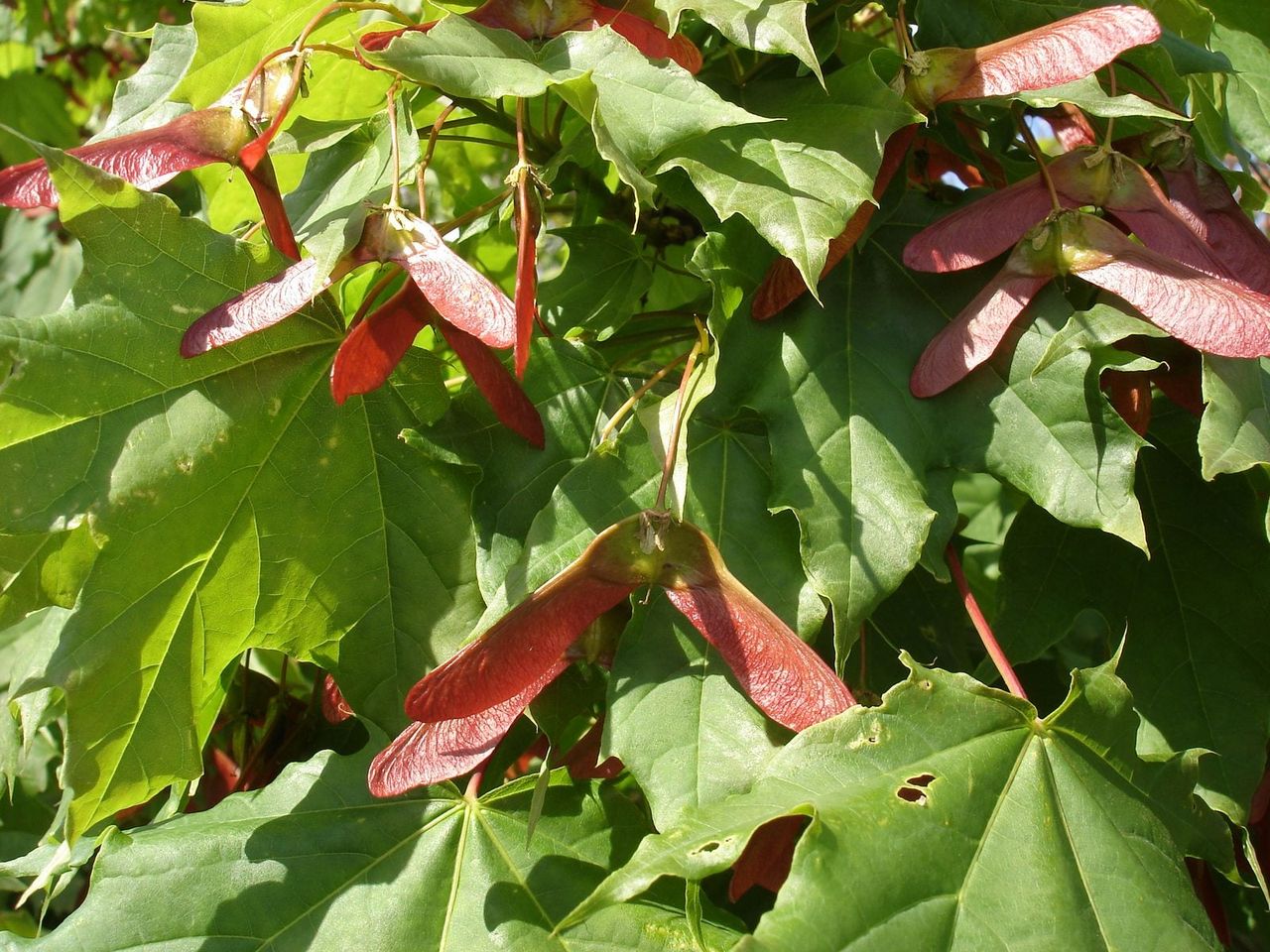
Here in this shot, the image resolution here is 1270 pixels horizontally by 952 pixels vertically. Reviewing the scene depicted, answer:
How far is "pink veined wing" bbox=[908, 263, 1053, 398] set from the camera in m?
0.91

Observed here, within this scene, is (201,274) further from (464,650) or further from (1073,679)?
(1073,679)

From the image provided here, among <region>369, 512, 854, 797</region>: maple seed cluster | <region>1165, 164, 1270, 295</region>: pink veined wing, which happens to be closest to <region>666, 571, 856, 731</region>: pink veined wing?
<region>369, 512, 854, 797</region>: maple seed cluster

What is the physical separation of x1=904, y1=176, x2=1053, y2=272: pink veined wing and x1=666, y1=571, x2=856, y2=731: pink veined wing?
1.09ft

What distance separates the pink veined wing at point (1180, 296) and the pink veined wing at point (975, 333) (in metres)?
0.05

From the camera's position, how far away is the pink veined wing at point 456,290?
788 mm

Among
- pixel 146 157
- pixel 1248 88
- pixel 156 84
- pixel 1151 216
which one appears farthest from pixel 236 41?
pixel 1248 88

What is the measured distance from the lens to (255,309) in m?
0.85

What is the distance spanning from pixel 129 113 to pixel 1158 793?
3.62 feet

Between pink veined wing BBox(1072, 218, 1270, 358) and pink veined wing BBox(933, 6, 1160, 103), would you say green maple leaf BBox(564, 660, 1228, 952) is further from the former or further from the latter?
pink veined wing BBox(933, 6, 1160, 103)

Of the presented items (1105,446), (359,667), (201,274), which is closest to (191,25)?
(201,274)

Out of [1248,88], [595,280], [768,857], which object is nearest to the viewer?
[768,857]

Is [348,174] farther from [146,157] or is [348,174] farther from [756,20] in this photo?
[756,20]

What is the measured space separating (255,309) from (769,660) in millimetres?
454

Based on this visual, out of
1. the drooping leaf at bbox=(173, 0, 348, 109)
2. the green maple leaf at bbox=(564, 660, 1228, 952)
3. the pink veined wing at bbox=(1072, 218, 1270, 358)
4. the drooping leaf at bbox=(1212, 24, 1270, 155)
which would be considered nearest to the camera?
the green maple leaf at bbox=(564, 660, 1228, 952)
